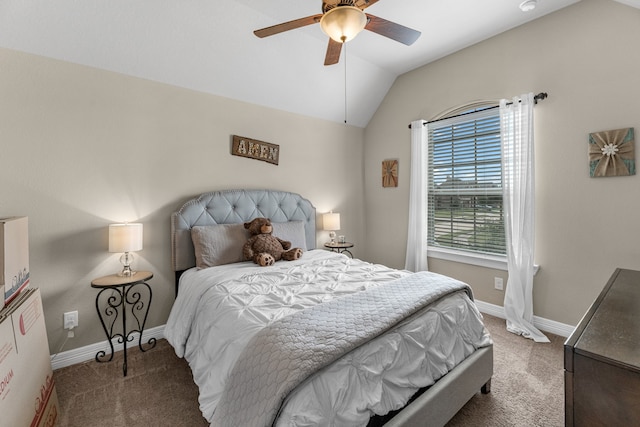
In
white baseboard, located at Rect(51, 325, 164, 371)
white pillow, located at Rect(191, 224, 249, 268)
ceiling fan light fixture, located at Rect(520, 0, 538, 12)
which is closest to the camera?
white baseboard, located at Rect(51, 325, 164, 371)

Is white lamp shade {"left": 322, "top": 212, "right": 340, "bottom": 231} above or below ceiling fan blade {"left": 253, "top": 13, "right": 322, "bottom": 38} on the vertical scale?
below

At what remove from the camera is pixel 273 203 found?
3.27 m

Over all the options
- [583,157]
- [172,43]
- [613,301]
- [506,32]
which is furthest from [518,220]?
[172,43]

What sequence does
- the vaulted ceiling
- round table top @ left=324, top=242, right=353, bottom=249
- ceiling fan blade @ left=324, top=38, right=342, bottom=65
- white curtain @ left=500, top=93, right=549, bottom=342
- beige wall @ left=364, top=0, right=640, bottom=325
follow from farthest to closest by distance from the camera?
round table top @ left=324, top=242, right=353, bottom=249 < white curtain @ left=500, top=93, right=549, bottom=342 < beige wall @ left=364, top=0, right=640, bottom=325 < the vaulted ceiling < ceiling fan blade @ left=324, top=38, right=342, bottom=65

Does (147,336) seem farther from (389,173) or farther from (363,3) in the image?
(389,173)

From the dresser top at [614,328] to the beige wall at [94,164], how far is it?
9.53ft

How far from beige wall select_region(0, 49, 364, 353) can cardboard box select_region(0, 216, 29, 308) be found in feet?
1.71

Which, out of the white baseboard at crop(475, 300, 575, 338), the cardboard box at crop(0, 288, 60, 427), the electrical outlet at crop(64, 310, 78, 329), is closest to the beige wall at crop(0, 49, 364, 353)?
the electrical outlet at crop(64, 310, 78, 329)

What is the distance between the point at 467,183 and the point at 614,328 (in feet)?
8.22

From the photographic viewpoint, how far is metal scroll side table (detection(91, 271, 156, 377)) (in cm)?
214

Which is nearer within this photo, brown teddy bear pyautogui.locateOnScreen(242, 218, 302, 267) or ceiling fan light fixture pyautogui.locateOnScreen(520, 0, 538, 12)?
ceiling fan light fixture pyautogui.locateOnScreen(520, 0, 538, 12)

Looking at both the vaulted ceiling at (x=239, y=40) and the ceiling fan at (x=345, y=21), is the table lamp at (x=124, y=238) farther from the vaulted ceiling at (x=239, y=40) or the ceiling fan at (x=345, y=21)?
the ceiling fan at (x=345, y=21)

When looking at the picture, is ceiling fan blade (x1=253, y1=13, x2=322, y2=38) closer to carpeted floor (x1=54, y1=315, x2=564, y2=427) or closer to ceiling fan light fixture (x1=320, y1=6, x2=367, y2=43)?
ceiling fan light fixture (x1=320, y1=6, x2=367, y2=43)

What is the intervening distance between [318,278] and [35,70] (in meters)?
2.61
